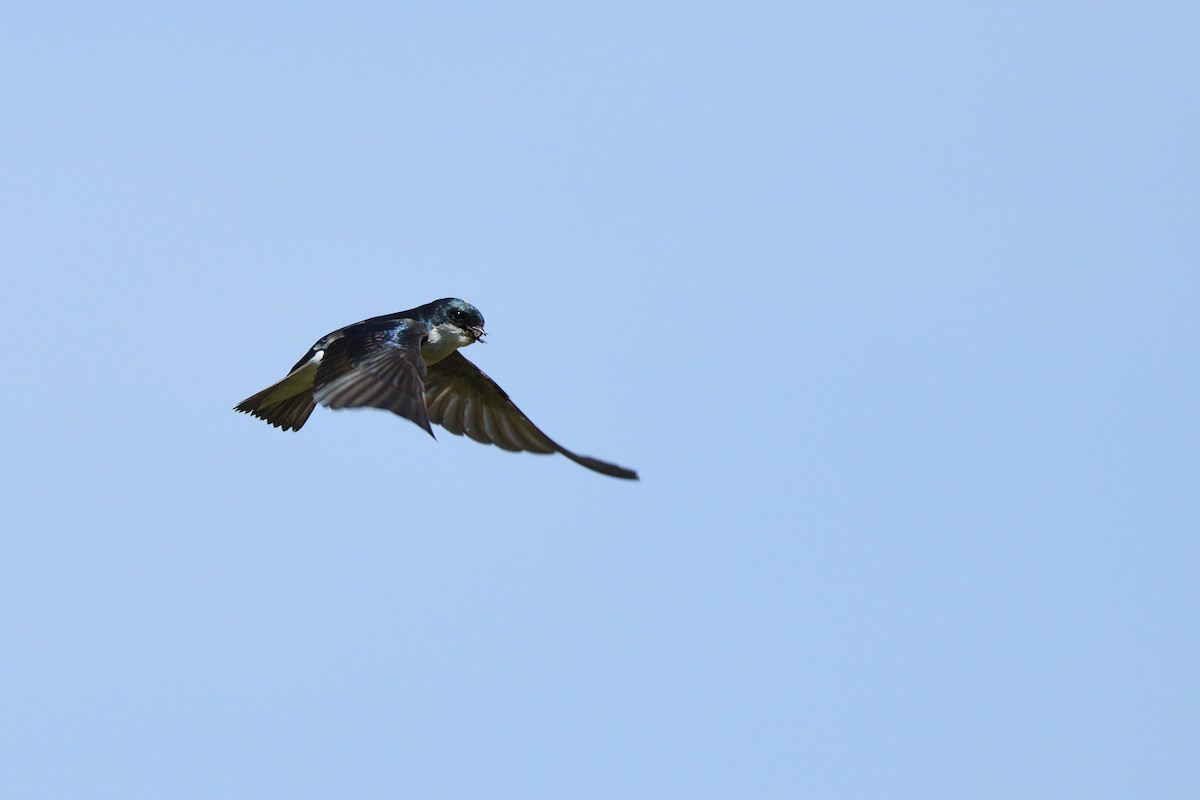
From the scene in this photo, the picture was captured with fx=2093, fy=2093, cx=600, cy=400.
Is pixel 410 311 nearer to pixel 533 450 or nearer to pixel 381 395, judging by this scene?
pixel 533 450

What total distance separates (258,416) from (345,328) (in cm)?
86

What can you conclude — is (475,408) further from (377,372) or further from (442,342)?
(377,372)

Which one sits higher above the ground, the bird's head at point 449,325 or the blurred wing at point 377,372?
the bird's head at point 449,325

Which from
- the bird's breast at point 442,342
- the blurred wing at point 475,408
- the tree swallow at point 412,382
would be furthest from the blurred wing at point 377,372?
the blurred wing at point 475,408

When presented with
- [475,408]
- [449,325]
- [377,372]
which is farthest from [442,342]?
[377,372]

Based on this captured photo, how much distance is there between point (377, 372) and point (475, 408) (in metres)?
2.10

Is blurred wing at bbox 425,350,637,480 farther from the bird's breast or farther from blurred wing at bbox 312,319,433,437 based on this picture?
blurred wing at bbox 312,319,433,437

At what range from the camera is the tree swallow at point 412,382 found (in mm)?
12812

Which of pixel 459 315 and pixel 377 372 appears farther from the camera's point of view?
pixel 459 315

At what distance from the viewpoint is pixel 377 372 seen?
13.2 metres

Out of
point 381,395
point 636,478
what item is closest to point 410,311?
point 381,395

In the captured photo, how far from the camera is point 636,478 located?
38.4 feet

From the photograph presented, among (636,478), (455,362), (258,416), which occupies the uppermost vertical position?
(455,362)

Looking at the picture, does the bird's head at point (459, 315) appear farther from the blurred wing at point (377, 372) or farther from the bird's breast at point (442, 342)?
the blurred wing at point (377, 372)
